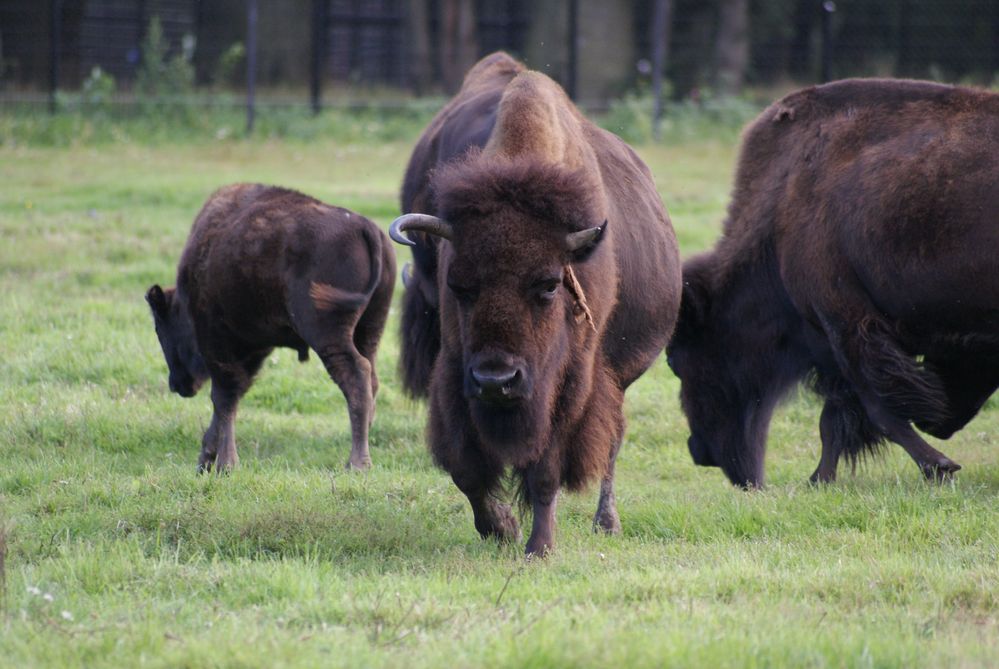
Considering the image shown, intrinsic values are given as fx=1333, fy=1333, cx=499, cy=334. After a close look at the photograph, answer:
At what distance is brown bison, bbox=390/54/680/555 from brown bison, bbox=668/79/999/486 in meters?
1.14

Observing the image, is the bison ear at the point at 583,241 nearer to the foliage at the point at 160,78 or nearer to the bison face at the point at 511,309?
the bison face at the point at 511,309

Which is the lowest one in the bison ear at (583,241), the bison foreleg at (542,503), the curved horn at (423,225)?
the bison foreleg at (542,503)

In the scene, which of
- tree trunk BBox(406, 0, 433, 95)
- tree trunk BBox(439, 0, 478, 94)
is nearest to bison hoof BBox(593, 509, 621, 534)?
tree trunk BBox(439, 0, 478, 94)

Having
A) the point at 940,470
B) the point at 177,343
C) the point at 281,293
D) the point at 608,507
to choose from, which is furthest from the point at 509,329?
the point at 177,343

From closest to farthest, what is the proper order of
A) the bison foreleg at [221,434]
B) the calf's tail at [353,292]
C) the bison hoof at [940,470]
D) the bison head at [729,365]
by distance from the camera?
the bison hoof at [940,470] → the calf's tail at [353,292] → the bison foreleg at [221,434] → the bison head at [729,365]

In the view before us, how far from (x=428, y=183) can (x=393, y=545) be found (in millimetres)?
1949

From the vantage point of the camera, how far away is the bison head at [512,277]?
4766mm

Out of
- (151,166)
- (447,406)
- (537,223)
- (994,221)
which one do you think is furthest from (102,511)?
(151,166)

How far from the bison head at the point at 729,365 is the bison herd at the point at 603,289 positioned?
0.01 m

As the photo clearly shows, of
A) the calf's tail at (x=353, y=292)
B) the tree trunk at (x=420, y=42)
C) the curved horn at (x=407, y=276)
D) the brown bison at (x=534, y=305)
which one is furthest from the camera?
the tree trunk at (x=420, y=42)

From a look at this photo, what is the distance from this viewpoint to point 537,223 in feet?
16.2

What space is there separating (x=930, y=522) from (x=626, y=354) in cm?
151

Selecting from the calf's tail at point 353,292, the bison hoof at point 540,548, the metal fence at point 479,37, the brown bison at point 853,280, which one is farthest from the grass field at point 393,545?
the metal fence at point 479,37

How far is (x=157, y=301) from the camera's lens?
26.3ft
